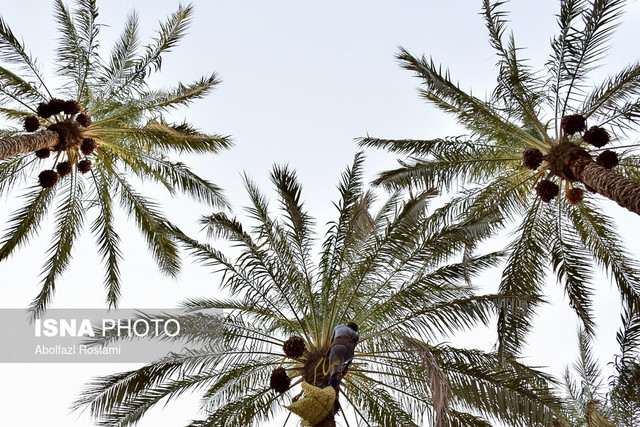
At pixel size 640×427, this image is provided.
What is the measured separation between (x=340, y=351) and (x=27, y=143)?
6168mm

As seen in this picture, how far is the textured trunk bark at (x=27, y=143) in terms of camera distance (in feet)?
30.3

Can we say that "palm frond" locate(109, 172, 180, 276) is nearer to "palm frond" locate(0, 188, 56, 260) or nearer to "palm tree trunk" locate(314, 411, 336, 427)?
"palm frond" locate(0, 188, 56, 260)

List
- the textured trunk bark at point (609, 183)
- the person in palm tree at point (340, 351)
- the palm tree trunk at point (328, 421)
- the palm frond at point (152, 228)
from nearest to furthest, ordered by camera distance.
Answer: the palm tree trunk at point (328, 421) → the person in palm tree at point (340, 351) → the textured trunk bark at point (609, 183) → the palm frond at point (152, 228)

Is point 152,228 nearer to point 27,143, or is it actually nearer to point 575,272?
point 27,143

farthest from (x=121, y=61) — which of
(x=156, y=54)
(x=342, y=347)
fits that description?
(x=342, y=347)

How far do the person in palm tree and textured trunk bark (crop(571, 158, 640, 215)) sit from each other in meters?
3.97

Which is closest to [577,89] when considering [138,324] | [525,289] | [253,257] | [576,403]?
[525,289]

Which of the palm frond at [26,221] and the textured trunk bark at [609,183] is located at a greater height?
the palm frond at [26,221]

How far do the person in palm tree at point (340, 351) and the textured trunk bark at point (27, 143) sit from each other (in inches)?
227

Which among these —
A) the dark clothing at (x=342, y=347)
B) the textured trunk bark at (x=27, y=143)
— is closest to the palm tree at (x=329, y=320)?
the dark clothing at (x=342, y=347)

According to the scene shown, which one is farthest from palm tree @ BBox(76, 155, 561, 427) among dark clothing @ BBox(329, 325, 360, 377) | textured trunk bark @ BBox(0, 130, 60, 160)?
textured trunk bark @ BBox(0, 130, 60, 160)

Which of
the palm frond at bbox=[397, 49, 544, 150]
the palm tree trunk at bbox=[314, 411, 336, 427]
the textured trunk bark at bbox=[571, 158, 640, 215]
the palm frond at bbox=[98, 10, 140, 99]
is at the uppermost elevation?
the palm frond at bbox=[98, 10, 140, 99]

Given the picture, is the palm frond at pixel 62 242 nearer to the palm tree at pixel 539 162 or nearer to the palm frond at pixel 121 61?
the palm frond at pixel 121 61

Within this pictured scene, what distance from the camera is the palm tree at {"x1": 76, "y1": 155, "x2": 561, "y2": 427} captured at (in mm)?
8162
